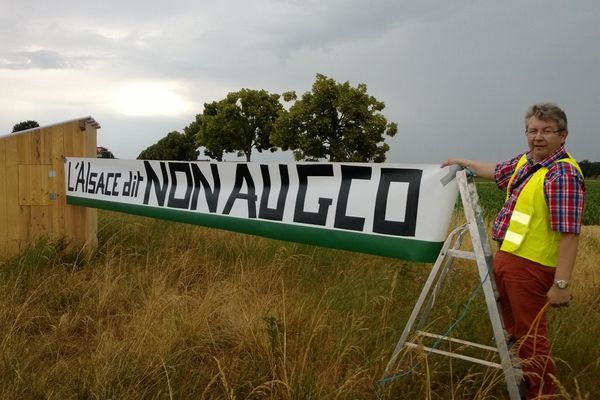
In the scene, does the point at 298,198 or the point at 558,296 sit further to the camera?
the point at 298,198

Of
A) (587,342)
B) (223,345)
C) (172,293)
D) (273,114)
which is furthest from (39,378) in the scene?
(273,114)

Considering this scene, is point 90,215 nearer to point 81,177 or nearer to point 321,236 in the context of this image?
point 81,177

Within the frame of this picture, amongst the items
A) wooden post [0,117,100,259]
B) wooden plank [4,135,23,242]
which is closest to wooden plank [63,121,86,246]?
wooden post [0,117,100,259]

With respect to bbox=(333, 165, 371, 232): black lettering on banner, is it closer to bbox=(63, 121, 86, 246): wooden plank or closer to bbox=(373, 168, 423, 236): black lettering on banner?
bbox=(373, 168, 423, 236): black lettering on banner

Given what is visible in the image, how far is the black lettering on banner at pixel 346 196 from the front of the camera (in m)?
3.11

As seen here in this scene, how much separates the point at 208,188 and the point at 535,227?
9.94 feet

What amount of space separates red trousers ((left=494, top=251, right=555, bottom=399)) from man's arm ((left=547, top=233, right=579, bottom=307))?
152 millimetres

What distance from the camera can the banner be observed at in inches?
109

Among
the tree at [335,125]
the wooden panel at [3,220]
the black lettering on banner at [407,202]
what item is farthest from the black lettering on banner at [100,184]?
the tree at [335,125]

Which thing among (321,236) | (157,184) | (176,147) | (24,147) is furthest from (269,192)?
(176,147)

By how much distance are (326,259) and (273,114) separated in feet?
160

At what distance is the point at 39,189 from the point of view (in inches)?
216

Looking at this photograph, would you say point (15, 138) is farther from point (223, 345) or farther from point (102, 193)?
point (223, 345)

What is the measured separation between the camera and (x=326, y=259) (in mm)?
5012
